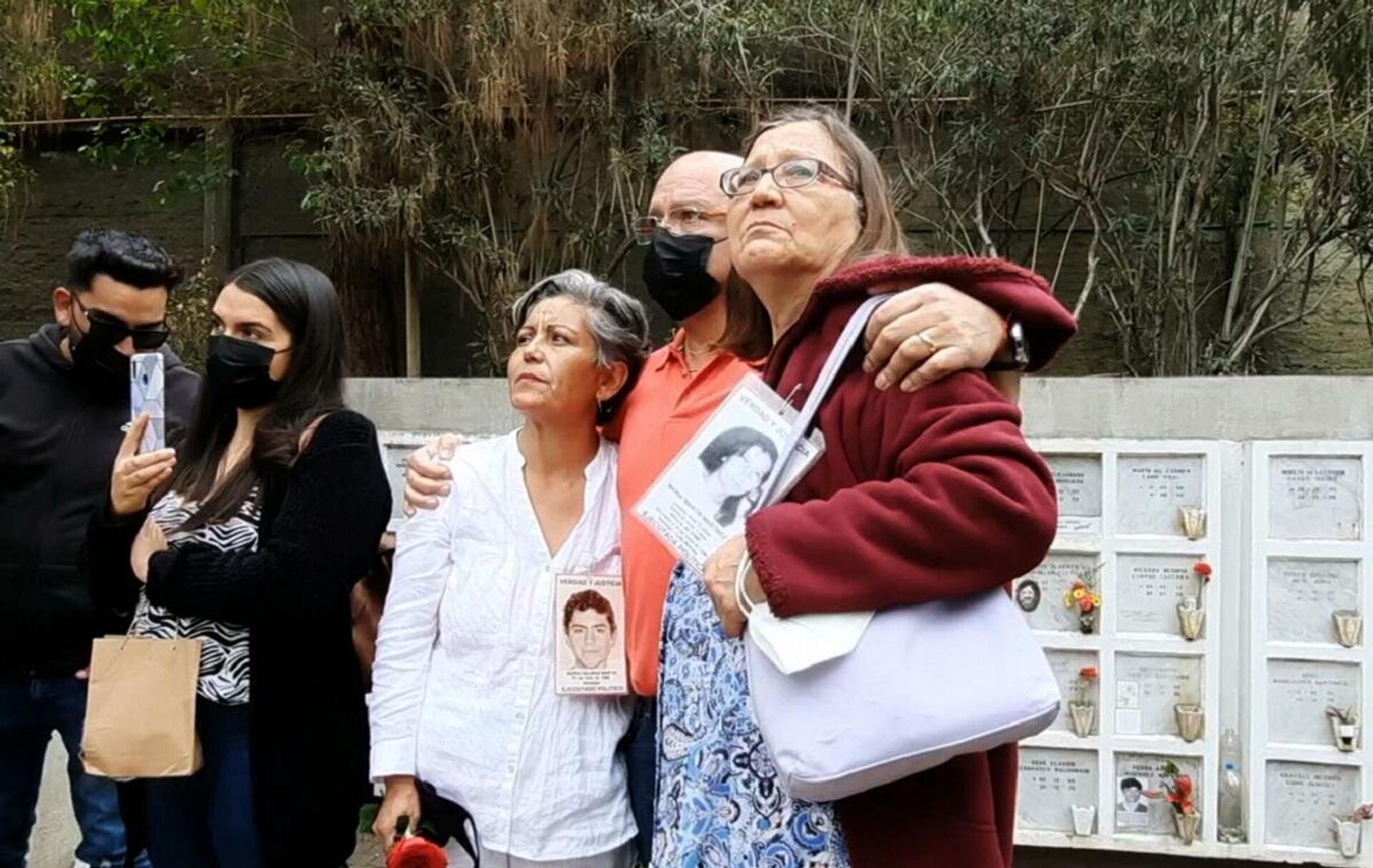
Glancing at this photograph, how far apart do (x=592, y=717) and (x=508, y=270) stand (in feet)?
15.8

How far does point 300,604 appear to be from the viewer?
207cm

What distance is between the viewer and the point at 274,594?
2047 mm

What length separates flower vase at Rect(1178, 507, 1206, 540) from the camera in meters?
3.56

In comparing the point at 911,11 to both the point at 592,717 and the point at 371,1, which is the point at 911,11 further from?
the point at 592,717

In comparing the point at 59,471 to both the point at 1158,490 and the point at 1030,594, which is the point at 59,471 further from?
the point at 1158,490

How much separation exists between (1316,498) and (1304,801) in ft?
3.32

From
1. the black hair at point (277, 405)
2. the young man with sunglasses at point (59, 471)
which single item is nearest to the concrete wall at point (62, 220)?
the young man with sunglasses at point (59, 471)

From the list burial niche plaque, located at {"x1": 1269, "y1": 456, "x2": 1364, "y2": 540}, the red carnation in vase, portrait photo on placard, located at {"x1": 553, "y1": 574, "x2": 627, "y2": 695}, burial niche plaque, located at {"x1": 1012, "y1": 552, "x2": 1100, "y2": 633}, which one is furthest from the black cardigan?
burial niche plaque, located at {"x1": 1269, "y1": 456, "x2": 1364, "y2": 540}

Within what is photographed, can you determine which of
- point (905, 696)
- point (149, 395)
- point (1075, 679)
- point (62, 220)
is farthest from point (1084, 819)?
point (62, 220)

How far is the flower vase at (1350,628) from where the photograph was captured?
346 cm

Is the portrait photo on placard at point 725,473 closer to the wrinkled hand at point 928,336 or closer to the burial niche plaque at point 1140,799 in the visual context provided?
the wrinkled hand at point 928,336

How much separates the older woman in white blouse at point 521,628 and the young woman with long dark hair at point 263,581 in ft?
0.46

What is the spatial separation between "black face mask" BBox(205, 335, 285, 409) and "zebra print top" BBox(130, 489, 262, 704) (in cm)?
22

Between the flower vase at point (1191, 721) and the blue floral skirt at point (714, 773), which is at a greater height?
the blue floral skirt at point (714, 773)
